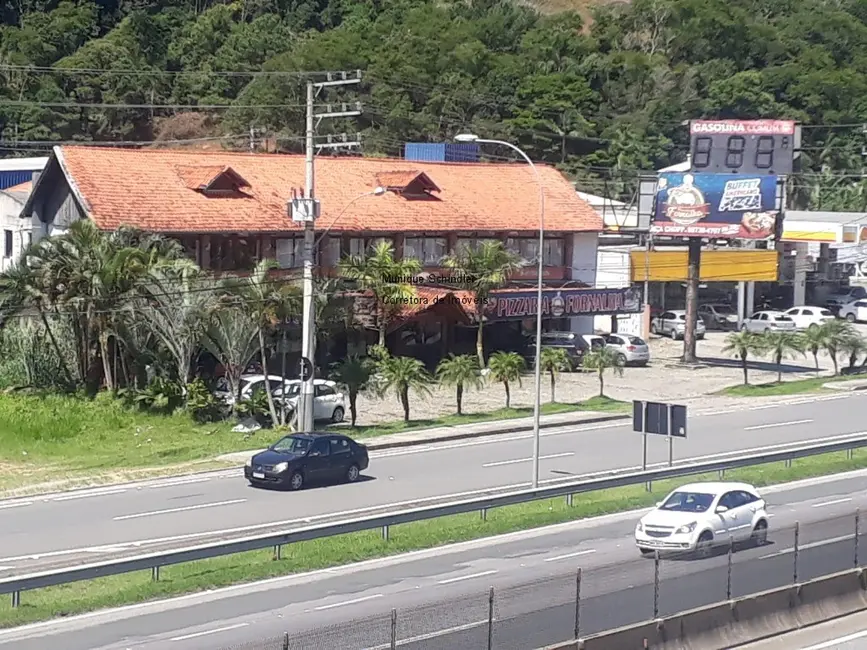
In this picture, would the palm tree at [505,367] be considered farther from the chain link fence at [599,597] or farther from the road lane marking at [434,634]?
the road lane marking at [434,634]

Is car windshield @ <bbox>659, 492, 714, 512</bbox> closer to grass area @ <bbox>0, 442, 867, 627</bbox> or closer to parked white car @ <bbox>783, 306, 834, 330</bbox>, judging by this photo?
grass area @ <bbox>0, 442, 867, 627</bbox>

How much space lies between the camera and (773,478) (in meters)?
33.8

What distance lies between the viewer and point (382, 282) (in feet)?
163

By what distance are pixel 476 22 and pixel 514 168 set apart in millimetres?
75926

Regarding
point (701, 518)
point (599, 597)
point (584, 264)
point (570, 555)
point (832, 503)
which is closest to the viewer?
point (599, 597)

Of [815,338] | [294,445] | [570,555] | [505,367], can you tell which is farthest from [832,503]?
[815,338]

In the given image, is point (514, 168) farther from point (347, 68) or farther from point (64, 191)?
point (347, 68)

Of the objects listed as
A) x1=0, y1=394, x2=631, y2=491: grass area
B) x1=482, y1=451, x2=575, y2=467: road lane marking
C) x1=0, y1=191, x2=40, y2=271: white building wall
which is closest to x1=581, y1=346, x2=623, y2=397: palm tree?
x1=0, y1=394, x2=631, y2=491: grass area

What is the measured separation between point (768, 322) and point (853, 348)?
47.4ft

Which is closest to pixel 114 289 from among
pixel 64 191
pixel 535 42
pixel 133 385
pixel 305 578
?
pixel 133 385

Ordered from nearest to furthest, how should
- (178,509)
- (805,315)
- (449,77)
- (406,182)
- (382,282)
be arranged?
(178,509) < (382,282) < (406,182) < (805,315) < (449,77)

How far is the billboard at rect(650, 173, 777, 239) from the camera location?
2179 inches

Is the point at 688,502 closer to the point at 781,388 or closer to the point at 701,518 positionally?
the point at 701,518

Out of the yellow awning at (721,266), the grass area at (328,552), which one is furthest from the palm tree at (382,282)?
the yellow awning at (721,266)
